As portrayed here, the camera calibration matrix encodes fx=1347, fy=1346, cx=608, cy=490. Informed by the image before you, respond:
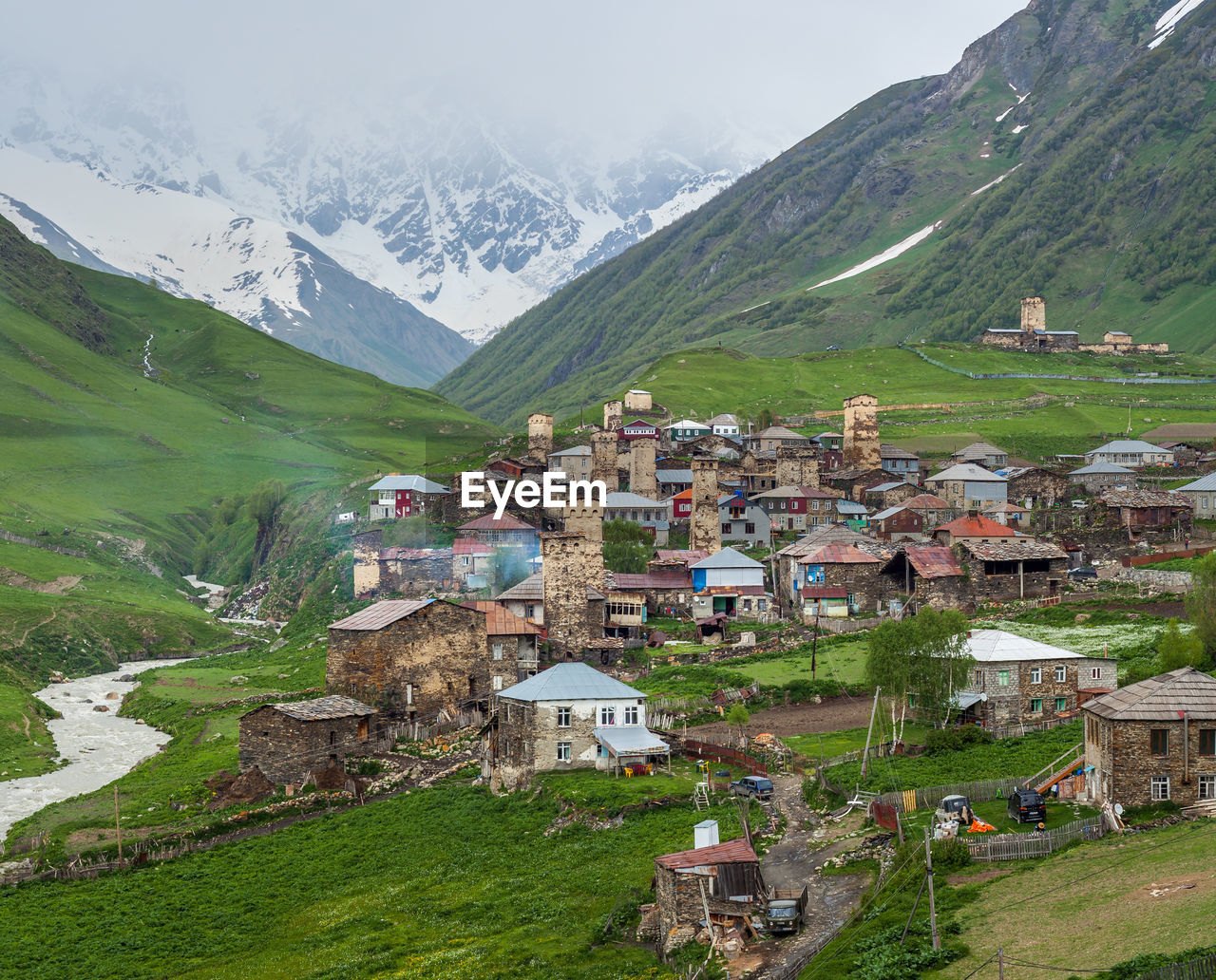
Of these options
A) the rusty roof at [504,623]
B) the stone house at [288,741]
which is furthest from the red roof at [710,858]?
the rusty roof at [504,623]

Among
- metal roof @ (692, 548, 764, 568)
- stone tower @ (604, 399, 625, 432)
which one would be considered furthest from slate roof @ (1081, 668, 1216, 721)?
stone tower @ (604, 399, 625, 432)

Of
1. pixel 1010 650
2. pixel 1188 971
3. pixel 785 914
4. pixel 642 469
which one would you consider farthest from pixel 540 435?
pixel 1188 971

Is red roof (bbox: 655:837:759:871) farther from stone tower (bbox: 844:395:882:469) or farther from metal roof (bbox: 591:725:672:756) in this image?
stone tower (bbox: 844:395:882:469)

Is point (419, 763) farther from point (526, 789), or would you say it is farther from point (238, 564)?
point (238, 564)

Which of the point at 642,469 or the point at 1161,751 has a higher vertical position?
the point at 642,469

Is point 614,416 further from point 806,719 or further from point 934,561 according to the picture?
point 806,719

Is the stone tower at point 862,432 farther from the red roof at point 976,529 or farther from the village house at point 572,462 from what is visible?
the red roof at point 976,529

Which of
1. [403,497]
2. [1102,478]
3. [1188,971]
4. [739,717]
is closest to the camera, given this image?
[1188,971]

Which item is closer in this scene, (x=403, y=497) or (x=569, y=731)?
(x=569, y=731)
